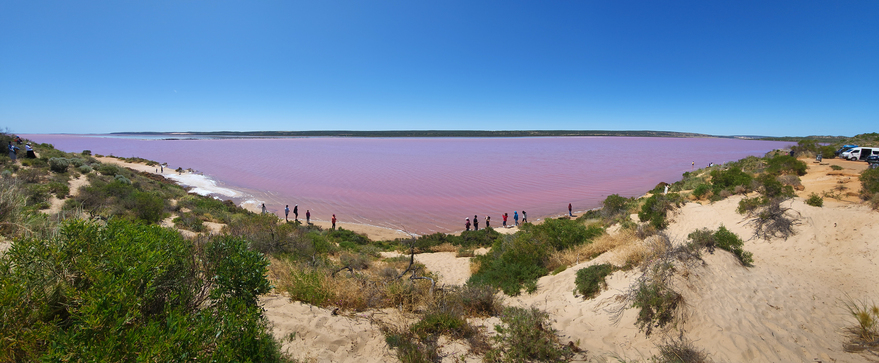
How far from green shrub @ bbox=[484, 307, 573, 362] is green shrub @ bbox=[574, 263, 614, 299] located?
7.71 ft

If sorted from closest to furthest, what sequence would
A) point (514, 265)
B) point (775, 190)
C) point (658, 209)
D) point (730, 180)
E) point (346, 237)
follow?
1. point (514, 265)
2. point (775, 190)
3. point (658, 209)
4. point (730, 180)
5. point (346, 237)

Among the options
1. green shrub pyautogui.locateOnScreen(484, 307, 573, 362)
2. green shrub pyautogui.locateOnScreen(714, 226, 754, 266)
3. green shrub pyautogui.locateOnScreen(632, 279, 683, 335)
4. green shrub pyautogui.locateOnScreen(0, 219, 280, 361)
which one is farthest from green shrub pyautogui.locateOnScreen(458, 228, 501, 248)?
green shrub pyautogui.locateOnScreen(0, 219, 280, 361)

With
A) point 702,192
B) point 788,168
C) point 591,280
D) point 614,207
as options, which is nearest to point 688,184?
point 788,168

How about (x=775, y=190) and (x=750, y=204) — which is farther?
(x=775, y=190)

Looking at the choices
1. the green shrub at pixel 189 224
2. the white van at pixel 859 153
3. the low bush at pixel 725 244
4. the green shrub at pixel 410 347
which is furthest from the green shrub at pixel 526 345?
the white van at pixel 859 153

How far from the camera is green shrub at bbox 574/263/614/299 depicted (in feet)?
22.4

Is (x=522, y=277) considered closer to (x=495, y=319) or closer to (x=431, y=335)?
(x=495, y=319)

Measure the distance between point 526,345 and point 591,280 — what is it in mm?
3420

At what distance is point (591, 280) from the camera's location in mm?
7012

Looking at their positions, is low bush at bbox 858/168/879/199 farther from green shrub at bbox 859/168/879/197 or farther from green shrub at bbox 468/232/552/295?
green shrub at bbox 468/232/552/295

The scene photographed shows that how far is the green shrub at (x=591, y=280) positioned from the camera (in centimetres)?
681

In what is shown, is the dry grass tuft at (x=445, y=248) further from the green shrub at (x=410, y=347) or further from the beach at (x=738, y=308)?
the green shrub at (x=410, y=347)

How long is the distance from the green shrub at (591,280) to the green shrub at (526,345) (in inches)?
92.5

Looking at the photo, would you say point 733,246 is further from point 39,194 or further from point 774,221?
point 39,194
